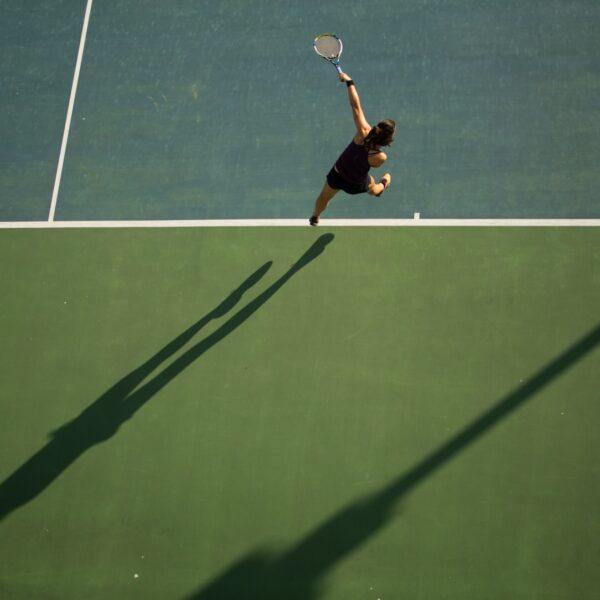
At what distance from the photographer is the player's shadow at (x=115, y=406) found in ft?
24.1

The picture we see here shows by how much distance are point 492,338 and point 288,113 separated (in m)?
3.06

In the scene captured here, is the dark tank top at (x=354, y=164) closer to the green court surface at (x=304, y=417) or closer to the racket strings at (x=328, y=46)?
the green court surface at (x=304, y=417)

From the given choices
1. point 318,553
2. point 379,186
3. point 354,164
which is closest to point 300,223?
point 379,186

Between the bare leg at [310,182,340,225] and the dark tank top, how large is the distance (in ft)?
1.02

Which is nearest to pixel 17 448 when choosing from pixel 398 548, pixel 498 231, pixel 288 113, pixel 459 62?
pixel 398 548

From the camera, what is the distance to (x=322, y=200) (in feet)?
A: 25.0

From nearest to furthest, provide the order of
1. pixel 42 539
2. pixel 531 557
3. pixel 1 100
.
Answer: pixel 531 557 < pixel 42 539 < pixel 1 100

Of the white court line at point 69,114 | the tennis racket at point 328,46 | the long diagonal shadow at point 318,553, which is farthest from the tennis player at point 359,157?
the white court line at point 69,114

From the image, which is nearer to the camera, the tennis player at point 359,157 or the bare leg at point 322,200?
the tennis player at point 359,157

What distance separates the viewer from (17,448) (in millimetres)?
7449

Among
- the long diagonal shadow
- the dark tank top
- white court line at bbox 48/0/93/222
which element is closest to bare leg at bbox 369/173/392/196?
the dark tank top

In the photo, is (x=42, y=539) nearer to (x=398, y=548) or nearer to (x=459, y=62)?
(x=398, y=548)

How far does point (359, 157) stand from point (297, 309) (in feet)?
4.82

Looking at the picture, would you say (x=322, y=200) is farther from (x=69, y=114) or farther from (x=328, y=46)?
(x=69, y=114)
